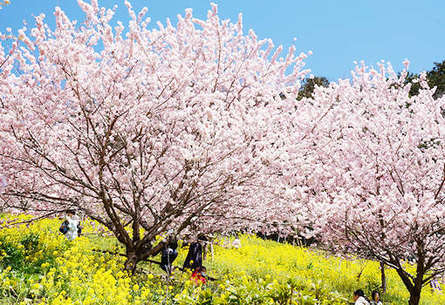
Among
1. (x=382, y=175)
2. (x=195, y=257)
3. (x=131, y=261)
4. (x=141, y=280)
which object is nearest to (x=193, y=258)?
(x=195, y=257)

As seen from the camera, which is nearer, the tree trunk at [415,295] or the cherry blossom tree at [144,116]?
the cherry blossom tree at [144,116]

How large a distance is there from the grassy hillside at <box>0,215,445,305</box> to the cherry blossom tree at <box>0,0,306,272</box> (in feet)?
3.30

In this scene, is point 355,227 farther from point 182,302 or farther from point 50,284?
point 50,284

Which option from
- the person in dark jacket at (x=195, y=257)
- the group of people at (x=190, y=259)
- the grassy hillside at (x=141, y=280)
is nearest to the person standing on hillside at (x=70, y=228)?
the group of people at (x=190, y=259)

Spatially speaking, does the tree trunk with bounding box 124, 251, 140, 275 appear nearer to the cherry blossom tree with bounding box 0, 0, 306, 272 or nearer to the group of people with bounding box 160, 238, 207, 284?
the cherry blossom tree with bounding box 0, 0, 306, 272

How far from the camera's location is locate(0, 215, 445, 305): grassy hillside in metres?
4.51

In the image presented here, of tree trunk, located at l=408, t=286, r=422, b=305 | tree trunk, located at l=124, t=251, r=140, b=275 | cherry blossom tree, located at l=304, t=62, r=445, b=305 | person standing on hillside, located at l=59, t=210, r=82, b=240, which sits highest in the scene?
cherry blossom tree, located at l=304, t=62, r=445, b=305

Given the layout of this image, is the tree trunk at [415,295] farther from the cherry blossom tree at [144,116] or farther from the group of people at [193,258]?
the group of people at [193,258]

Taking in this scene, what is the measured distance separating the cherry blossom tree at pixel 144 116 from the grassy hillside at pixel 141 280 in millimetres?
1007

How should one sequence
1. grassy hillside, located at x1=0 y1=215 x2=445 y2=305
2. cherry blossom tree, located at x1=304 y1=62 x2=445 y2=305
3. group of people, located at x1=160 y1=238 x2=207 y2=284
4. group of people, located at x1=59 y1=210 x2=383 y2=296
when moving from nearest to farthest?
1. grassy hillside, located at x1=0 y1=215 x2=445 y2=305
2. cherry blossom tree, located at x1=304 y1=62 x2=445 y2=305
3. group of people, located at x1=59 y1=210 x2=383 y2=296
4. group of people, located at x1=160 y1=238 x2=207 y2=284

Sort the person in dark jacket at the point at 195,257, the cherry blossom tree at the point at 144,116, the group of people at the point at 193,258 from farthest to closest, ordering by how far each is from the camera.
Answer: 1. the person in dark jacket at the point at 195,257
2. the group of people at the point at 193,258
3. the cherry blossom tree at the point at 144,116

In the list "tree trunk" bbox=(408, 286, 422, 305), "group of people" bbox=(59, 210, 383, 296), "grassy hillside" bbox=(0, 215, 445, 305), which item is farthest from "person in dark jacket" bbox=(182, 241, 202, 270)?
"tree trunk" bbox=(408, 286, 422, 305)

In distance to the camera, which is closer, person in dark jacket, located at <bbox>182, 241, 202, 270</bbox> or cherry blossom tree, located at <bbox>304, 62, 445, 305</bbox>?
cherry blossom tree, located at <bbox>304, 62, 445, 305</bbox>

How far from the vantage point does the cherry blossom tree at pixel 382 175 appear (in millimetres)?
7059
